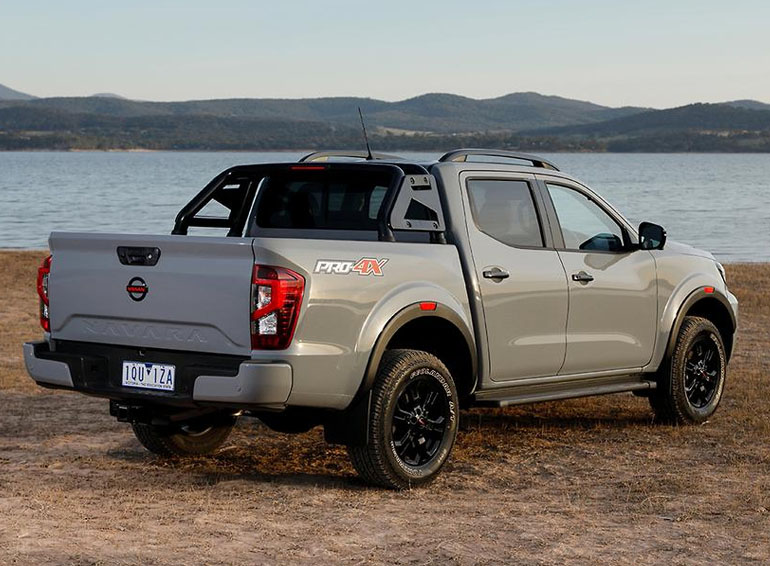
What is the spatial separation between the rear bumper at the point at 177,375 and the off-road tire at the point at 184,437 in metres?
Result: 0.88

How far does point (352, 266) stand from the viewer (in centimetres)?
653

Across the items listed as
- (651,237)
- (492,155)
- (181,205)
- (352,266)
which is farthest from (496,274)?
(181,205)

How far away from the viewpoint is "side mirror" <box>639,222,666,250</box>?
8.56 m

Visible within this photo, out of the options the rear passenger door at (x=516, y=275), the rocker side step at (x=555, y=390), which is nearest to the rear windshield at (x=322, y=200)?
the rear passenger door at (x=516, y=275)

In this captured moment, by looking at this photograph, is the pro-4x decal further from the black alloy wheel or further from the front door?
the front door

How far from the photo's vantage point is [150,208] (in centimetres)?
6275

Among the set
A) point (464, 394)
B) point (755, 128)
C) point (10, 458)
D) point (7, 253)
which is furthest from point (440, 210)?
point (755, 128)

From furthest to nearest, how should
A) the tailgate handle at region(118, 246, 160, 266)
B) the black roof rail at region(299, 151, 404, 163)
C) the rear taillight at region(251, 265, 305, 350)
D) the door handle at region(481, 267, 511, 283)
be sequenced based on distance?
1. the black roof rail at region(299, 151, 404, 163)
2. the door handle at region(481, 267, 511, 283)
3. the tailgate handle at region(118, 246, 160, 266)
4. the rear taillight at region(251, 265, 305, 350)

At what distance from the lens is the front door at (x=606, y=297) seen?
26.5 feet

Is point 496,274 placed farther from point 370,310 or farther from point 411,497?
point 411,497

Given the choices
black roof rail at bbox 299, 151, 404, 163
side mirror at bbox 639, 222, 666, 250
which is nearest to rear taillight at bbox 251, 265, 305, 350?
black roof rail at bbox 299, 151, 404, 163

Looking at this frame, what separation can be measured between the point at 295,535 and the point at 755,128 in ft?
667

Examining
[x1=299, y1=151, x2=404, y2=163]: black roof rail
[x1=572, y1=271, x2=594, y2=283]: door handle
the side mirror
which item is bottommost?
[x1=572, y1=271, x2=594, y2=283]: door handle

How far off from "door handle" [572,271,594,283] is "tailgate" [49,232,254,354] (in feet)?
8.46
